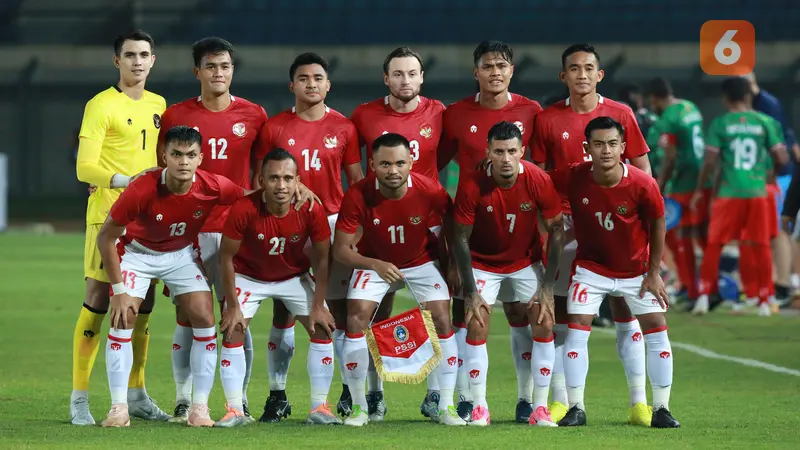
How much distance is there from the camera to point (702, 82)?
28109 millimetres

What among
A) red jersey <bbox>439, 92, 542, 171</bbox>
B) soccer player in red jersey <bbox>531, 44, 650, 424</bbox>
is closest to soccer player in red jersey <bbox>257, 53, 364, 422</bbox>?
red jersey <bbox>439, 92, 542, 171</bbox>

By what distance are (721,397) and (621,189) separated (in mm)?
1899

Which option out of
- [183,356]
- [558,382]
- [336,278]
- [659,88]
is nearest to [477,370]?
[558,382]

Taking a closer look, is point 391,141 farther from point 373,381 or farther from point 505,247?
point 373,381

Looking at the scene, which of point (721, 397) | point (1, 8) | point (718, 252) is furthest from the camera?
point (1, 8)

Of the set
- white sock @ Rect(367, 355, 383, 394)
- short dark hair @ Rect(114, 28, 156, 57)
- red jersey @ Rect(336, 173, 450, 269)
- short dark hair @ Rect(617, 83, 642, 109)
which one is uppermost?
short dark hair @ Rect(617, 83, 642, 109)

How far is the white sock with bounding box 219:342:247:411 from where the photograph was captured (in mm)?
7062

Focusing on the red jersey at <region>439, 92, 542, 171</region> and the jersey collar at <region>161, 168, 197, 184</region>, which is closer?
the jersey collar at <region>161, 168, 197, 184</region>

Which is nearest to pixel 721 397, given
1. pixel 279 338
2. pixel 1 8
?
pixel 279 338

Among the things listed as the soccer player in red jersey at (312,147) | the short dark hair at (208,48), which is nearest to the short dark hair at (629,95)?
the soccer player in red jersey at (312,147)

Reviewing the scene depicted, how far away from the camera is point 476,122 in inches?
299

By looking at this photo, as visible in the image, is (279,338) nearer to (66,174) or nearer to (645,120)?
(645,120)

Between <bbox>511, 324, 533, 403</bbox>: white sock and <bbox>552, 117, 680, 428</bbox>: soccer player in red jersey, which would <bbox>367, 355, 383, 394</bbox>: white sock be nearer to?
<bbox>511, 324, 533, 403</bbox>: white sock

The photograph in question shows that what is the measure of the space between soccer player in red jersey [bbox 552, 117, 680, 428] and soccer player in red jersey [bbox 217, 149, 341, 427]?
1283 millimetres
